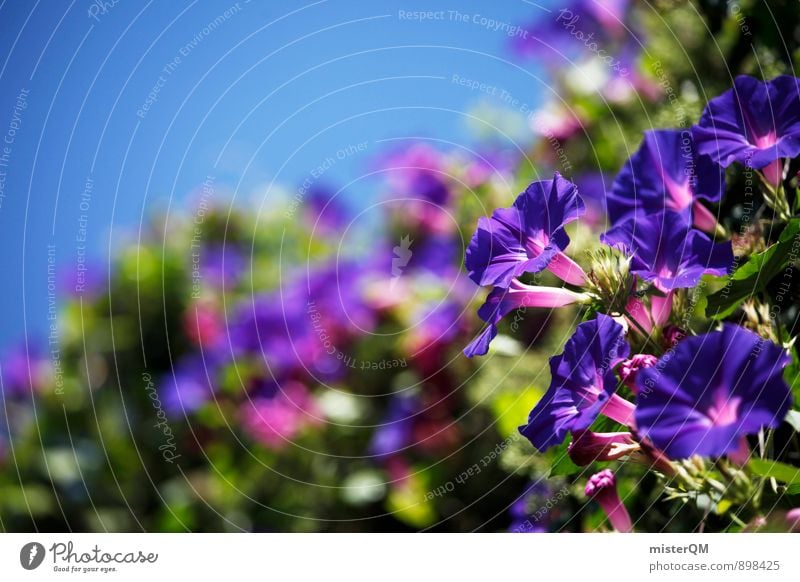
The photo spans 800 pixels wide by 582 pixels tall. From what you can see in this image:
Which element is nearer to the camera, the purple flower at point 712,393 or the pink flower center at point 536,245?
the purple flower at point 712,393

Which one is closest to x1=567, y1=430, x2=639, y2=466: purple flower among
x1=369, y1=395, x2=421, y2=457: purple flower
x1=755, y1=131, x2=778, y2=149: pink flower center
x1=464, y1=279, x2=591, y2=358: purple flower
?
x1=464, y1=279, x2=591, y2=358: purple flower

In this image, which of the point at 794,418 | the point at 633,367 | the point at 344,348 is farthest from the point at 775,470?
the point at 344,348

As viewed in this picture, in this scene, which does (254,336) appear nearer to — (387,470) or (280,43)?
(387,470)

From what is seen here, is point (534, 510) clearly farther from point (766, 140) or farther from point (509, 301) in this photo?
point (766, 140)

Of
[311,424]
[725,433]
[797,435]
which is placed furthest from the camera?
[311,424]

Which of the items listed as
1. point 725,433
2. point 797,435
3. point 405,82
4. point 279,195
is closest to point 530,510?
point 797,435

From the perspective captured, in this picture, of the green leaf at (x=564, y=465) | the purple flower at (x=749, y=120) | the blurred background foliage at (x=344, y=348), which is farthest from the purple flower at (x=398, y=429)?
the purple flower at (x=749, y=120)

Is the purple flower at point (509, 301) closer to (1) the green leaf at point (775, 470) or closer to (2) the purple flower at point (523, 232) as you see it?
(2) the purple flower at point (523, 232)

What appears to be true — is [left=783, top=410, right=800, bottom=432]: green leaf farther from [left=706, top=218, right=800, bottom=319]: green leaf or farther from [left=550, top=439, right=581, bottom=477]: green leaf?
[left=550, top=439, right=581, bottom=477]: green leaf
